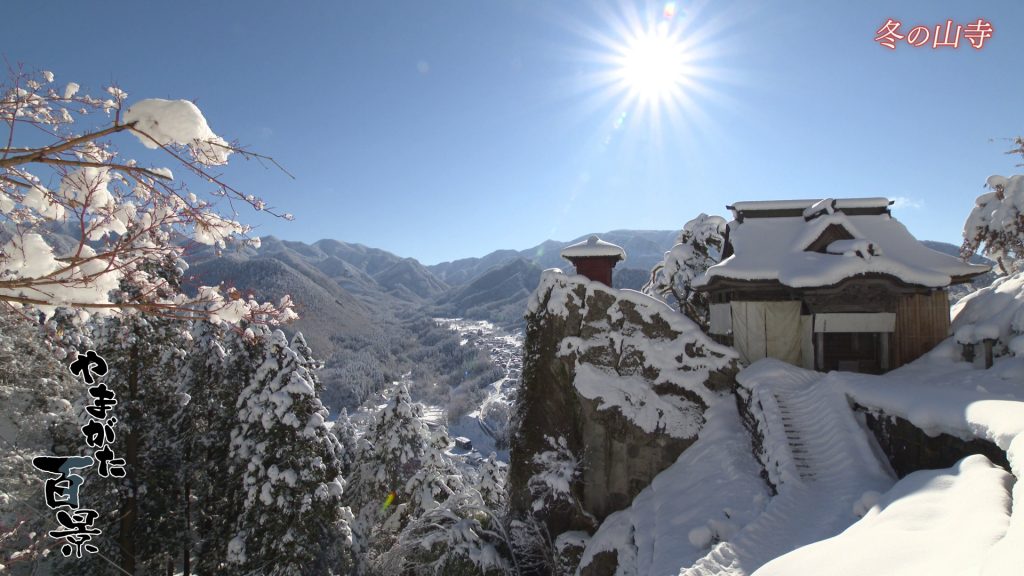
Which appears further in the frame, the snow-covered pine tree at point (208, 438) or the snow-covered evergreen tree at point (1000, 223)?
the snow-covered pine tree at point (208, 438)

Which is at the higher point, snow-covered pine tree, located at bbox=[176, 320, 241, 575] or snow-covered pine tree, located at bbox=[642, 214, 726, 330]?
snow-covered pine tree, located at bbox=[642, 214, 726, 330]

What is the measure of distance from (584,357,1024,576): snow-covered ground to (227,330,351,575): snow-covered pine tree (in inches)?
340

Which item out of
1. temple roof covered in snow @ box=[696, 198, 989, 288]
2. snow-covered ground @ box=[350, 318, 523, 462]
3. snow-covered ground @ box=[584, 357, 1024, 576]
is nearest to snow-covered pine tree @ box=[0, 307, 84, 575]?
snow-covered ground @ box=[584, 357, 1024, 576]

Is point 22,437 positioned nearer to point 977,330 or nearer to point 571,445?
point 571,445

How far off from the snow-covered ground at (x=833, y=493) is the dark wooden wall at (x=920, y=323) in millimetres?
999

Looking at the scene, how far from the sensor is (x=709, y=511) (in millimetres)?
8625

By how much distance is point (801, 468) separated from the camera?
8.31m

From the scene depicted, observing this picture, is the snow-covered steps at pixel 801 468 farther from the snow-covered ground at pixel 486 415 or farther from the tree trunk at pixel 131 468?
the snow-covered ground at pixel 486 415

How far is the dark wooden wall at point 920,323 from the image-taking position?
12148 millimetres

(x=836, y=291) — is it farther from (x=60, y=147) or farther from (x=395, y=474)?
(x=395, y=474)

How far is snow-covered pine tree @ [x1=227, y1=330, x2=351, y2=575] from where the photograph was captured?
1339cm

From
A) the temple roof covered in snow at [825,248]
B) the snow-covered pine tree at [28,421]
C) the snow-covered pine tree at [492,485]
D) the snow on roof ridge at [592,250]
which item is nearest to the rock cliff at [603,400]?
the snow on roof ridge at [592,250]

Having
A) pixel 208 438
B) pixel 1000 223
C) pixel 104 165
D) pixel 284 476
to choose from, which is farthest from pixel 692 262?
pixel 208 438

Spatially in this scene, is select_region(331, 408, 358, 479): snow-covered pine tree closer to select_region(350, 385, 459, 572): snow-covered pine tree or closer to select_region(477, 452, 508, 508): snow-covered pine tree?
select_region(350, 385, 459, 572): snow-covered pine tree
